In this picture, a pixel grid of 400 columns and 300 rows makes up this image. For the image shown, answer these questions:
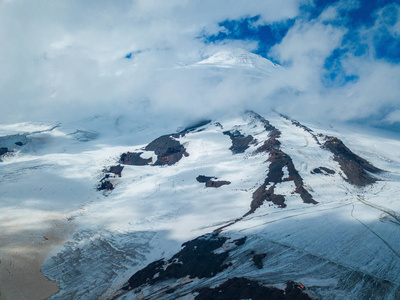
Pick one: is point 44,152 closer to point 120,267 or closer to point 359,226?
point 120,267

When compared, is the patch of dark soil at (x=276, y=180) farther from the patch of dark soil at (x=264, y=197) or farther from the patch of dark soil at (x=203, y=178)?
the patch of dark soil at (x=203, y=178)

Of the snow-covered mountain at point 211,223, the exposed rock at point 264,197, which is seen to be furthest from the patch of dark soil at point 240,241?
the exposed rock at point 264,197

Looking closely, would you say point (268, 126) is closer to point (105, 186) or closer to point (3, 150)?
point (105, 186)

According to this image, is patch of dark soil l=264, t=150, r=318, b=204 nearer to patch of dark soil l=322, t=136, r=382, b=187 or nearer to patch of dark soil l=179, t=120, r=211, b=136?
patch of dark soil l=322, t=136, r=382, b=187

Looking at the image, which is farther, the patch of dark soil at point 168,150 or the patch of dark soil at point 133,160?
the patch of dark soil at point 133,160

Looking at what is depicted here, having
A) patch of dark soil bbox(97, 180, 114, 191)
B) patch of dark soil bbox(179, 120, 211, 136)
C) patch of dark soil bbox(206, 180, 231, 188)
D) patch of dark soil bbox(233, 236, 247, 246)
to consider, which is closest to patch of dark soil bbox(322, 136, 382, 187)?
patch of dark soil bbox(206, 180, 231, 188)

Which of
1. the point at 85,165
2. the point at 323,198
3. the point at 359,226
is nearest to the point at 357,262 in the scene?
the point at 359,226

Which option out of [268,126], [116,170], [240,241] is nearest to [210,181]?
[240,241]
